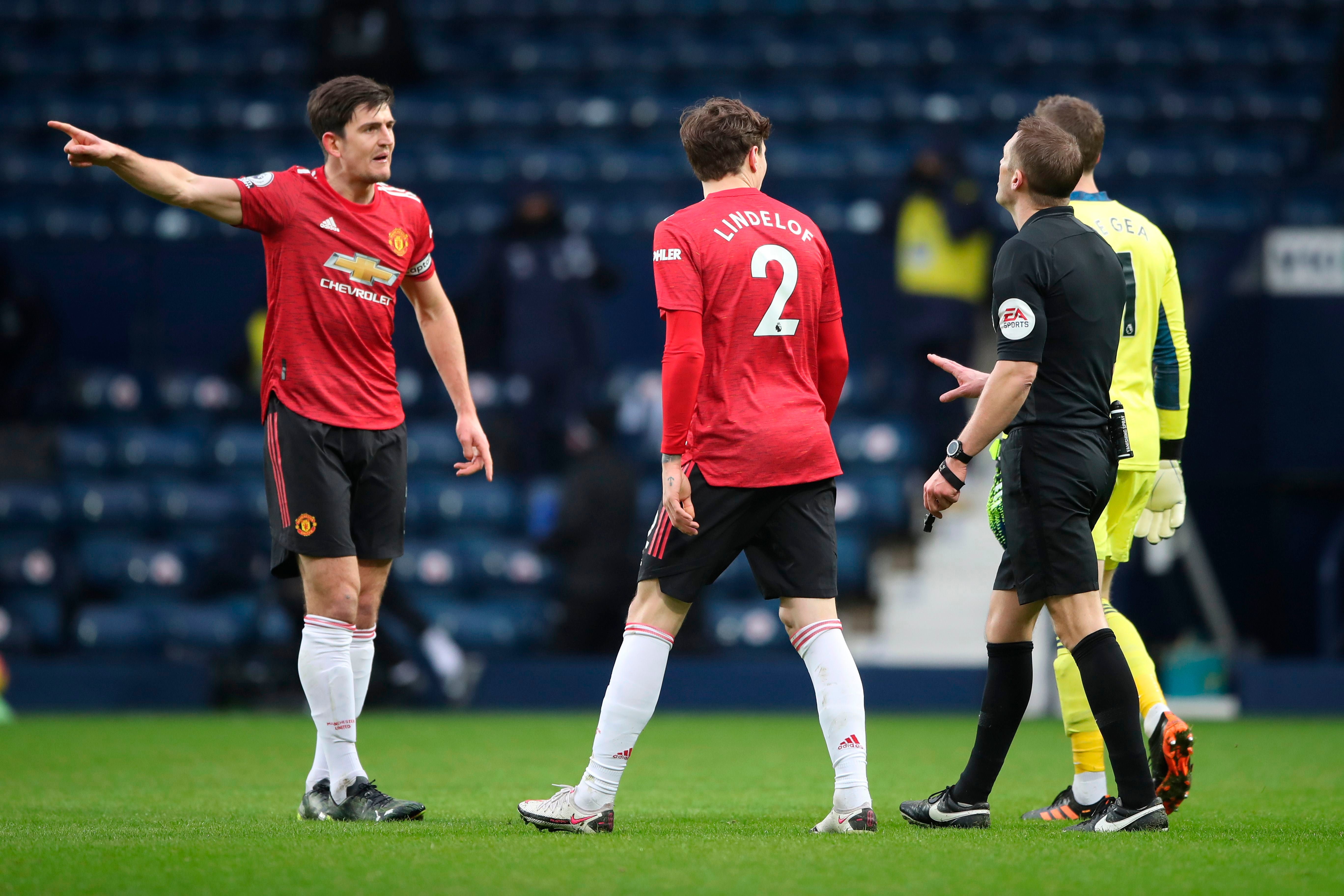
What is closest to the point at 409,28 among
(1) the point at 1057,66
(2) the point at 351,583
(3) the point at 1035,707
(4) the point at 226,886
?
(1) the point at 1057,66

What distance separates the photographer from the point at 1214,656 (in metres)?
9.32

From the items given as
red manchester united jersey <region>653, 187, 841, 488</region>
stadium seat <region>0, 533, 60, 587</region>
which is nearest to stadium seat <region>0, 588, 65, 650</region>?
stadium seat <region>0, 533, 60, 587</region>

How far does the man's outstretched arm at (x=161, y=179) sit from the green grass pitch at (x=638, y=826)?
173cm

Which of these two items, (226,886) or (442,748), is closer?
(226,886)

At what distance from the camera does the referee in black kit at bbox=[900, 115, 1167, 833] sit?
3.90 metres

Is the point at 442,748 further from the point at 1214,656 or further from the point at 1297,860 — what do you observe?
the point at 1214,656

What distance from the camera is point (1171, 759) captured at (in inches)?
169

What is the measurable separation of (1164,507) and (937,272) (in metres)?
6.49

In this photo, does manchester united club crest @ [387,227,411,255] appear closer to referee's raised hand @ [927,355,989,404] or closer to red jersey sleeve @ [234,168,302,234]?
red jersey sleeve @ [234,168,302,234]

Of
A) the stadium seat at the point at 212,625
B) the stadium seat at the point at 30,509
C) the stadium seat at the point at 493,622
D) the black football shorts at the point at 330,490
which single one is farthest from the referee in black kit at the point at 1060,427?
the stadium seat at the point at 30,509

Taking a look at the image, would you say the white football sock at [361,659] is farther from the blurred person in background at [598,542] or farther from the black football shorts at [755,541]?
the blurred person in background at [598,542]

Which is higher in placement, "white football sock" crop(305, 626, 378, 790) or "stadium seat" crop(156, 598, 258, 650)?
"white football sock" crop(305, 626, 378, 790)

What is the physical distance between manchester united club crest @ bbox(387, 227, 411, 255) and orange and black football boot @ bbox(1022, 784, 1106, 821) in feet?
8.32

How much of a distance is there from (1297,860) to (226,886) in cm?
247
